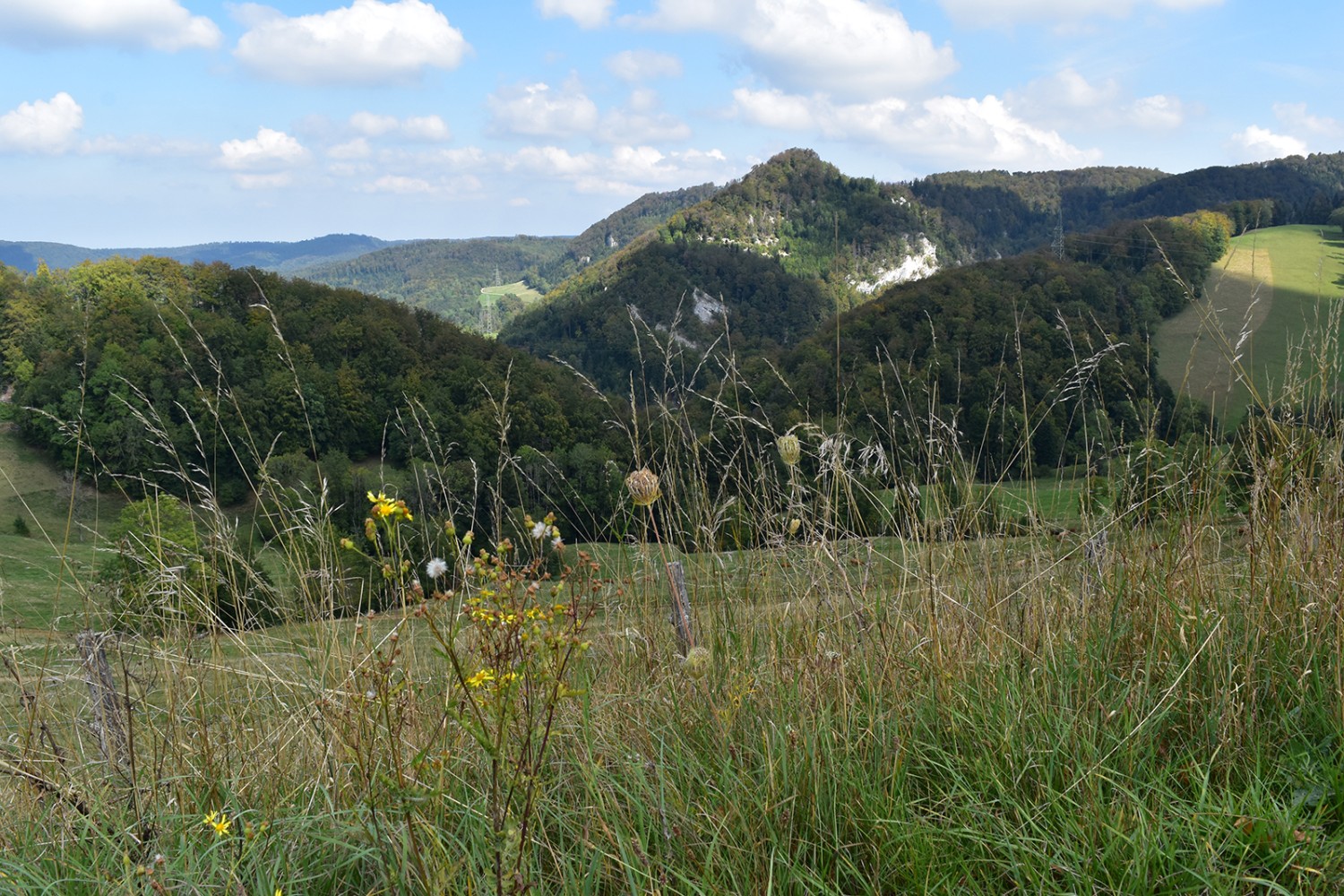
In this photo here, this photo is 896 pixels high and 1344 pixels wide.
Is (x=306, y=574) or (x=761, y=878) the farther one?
(x=306, y=574)

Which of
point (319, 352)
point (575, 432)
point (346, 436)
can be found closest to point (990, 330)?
point (575, 432)

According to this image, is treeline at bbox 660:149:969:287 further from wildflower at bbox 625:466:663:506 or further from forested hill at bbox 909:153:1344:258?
wildflower at bbox 625:466:663:506

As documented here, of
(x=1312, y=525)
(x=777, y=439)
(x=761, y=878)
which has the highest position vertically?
(x=777, y=439)

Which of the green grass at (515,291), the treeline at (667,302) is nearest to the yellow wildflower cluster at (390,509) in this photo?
the treeline at (667,302)

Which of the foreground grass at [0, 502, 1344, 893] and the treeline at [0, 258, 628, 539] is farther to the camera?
the treeline at [0, 258, 628, 539]

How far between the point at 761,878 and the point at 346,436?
5017 cm

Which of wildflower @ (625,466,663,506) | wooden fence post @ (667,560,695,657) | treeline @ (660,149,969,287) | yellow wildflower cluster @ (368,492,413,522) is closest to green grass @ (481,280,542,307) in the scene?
treeline @ (660,149,969,287)

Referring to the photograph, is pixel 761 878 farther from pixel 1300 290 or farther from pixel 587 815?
pixel 1300 290

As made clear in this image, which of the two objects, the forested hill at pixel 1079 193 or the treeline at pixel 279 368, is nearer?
the treeline at pixel 279 368

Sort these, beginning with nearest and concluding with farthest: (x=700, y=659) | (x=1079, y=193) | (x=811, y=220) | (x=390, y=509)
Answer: (x=390, y=509), (x=700, y=659), (x=811, y=220), (x=1079, y=193)

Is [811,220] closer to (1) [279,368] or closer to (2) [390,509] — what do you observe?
(1) [279,368]

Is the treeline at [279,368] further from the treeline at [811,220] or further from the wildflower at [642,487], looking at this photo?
the treeline at [811,220]

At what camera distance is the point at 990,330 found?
1147 inches

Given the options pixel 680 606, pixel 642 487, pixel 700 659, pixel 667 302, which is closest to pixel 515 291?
pixel 667 302
